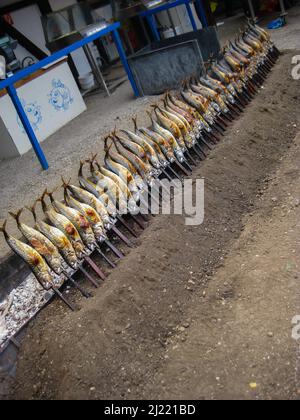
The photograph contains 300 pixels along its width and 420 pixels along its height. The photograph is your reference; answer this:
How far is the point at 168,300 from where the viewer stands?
586 centimetres

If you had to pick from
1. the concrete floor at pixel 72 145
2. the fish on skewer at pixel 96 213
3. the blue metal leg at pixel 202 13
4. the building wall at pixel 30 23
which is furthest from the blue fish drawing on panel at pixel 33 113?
the blue metal leg at pixel 202 13

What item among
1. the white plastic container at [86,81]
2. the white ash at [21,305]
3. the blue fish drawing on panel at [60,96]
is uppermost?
the blue fish drawing on panel at [60,96]

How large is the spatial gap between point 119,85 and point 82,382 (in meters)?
13.3

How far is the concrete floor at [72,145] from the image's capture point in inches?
396

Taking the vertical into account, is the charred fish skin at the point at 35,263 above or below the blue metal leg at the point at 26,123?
below

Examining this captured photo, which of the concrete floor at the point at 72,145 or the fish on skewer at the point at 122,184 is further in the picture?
the concrete floor at the point at 72,145

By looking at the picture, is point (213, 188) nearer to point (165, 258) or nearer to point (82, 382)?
point (165, 258)

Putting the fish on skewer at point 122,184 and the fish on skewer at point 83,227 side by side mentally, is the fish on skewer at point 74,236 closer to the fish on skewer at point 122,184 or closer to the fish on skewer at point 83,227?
the fish on skewer at point 83,227

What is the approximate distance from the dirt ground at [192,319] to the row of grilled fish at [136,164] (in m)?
0.57

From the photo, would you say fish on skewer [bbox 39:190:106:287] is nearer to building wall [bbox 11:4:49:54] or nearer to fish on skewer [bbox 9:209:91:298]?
fish on skewer [bbox 9:209:91:298]

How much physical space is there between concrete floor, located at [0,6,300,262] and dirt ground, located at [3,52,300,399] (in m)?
2.13

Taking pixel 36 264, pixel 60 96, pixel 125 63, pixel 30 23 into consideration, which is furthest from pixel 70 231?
pixel 30 23

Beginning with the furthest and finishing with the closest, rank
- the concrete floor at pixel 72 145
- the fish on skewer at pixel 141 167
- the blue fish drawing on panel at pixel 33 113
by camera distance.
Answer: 1. the blue fish drawing on panel at pixel 33 113
2. the concrete floor at pixel 72 145
3. the fish on skewer at pixel 141 167

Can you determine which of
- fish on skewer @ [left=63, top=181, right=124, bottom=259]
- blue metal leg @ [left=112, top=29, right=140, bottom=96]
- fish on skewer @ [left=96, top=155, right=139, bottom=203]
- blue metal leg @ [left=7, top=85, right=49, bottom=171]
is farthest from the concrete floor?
fish on skewer @ [left=96, top=155, right=139, bottom=203]
